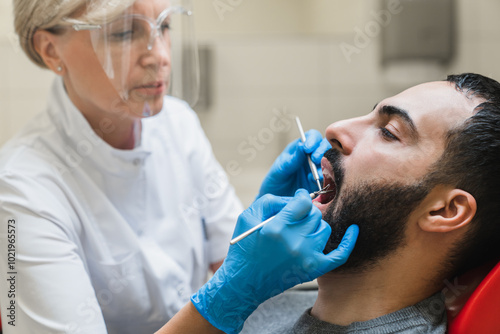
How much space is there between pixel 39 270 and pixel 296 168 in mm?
737

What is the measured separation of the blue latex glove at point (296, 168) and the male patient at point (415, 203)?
0.58 feet

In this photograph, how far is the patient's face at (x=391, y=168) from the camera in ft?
3.58

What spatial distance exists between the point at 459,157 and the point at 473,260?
0.85 ft

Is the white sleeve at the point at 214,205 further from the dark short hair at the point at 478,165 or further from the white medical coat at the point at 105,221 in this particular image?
the dark short hair at the point at 478,165

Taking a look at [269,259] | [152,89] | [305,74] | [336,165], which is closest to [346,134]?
[336,165]

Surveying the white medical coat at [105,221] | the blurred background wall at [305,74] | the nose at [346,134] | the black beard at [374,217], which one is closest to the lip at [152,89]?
the white medical coat at [105,221]

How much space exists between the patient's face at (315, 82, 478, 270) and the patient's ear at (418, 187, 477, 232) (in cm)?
3

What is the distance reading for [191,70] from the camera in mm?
1724

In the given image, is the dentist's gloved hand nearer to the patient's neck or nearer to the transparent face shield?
the patient's neck

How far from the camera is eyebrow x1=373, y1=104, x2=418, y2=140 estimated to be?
43.8 inches

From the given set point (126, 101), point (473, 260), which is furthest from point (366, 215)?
point (126, 101)

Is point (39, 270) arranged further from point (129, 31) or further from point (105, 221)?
point (129, 31)

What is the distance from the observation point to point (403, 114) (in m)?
1.13

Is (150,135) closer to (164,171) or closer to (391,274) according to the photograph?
(164,171)
